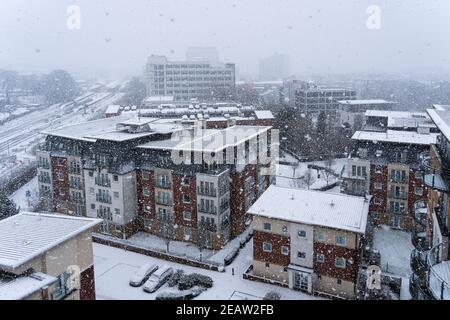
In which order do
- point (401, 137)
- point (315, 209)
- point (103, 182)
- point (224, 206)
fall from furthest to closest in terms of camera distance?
point (401, 137) → point (103, 182) → point (224, 206) → point (315, 209)

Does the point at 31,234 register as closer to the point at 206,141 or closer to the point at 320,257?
the point at 320,257

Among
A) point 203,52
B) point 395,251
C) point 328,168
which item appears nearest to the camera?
point 395,251

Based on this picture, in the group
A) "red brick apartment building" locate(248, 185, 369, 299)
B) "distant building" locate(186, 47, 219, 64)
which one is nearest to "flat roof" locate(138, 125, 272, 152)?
"red brick apartment building" locate(248, 185, 369, 299)

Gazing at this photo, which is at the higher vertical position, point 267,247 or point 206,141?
point 206,141

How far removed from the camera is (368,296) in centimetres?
801

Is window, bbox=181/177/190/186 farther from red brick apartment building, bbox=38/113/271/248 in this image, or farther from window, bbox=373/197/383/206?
window, bbox=373/197/383/206

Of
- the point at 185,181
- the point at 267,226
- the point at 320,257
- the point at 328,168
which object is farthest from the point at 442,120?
the point at 328,168

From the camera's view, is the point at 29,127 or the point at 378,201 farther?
the point at 29,127

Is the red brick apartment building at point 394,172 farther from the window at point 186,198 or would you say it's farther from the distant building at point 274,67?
the distant building at point 274,67

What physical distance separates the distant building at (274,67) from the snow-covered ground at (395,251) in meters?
63.2

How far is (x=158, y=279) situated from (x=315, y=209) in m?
3.48

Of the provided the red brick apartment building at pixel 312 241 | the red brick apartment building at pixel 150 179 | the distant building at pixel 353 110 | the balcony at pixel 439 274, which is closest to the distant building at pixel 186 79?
the distant building at pixel 353 110

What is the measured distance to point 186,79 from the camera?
3834 centimetres

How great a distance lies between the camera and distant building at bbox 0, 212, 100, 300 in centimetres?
466
